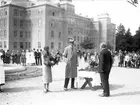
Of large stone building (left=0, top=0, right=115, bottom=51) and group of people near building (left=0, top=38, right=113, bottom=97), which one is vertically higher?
large stone building (left=0, top=0, right=115, bottom=51)

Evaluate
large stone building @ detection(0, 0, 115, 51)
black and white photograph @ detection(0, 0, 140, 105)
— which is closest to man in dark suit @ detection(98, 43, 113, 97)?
black and white photograph @ detection(0, 0, 140, 105)

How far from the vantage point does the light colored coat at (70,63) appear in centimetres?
845

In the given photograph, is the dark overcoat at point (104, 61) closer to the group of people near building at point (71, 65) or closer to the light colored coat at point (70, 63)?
the group of people near building at point (71, 65)

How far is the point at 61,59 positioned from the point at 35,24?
22943 mm

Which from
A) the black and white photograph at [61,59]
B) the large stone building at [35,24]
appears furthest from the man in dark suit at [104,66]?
the large stone building at [35,24]

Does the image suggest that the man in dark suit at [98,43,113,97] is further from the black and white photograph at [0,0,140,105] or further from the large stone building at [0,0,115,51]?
the large stone building at [0,0,115,51]

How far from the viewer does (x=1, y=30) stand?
2085 inches

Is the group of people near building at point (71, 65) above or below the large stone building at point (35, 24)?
below

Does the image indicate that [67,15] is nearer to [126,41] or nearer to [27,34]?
[27,34]

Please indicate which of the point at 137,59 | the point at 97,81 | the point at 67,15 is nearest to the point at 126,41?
the point at 67,15

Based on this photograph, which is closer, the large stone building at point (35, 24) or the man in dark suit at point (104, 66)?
the man in dark suit at point (104, 66)

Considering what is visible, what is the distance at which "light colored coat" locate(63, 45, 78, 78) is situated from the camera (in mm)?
8445

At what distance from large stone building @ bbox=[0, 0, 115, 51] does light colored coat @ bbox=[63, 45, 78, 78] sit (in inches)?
1698

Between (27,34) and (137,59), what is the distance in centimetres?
3728
